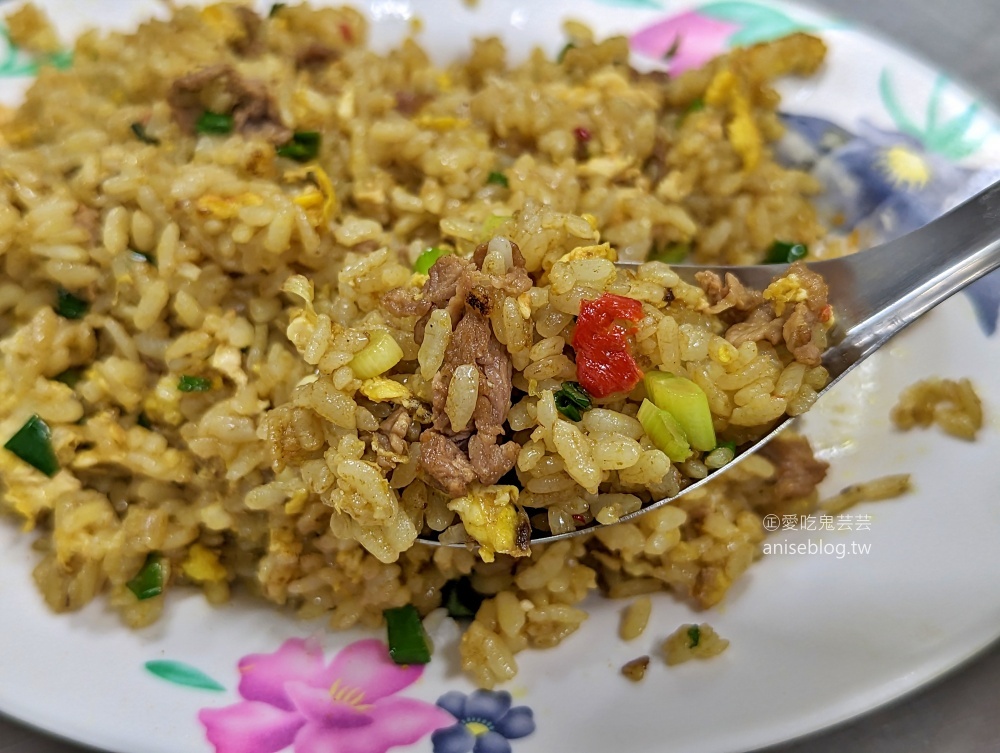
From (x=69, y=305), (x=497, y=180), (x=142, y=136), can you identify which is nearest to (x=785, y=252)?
(x=497, y=180)

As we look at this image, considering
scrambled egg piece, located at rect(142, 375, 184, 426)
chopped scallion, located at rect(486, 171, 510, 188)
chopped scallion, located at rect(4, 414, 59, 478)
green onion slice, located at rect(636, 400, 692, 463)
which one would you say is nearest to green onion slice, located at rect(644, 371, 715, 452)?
green onion slice, located at rect(636, 400, 692, 463)

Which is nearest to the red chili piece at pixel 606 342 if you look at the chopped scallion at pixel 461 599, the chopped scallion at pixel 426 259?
the chopped scallion at pixel 426 259

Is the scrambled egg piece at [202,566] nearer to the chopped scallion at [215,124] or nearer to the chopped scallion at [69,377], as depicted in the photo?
the chopped scallion at [69,377]

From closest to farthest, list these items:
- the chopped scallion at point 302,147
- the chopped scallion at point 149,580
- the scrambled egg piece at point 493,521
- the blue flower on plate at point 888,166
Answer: the scrambled egg piece at point 493,521, the chopped scallion at point 149,580, the chopped scallion at point 302,147, the blue flower on plate at point 888,166

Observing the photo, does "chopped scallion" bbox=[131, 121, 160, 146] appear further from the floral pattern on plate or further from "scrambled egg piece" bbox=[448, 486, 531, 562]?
the floral pattern on plate

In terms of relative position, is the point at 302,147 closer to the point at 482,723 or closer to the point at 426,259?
the point at 426,259

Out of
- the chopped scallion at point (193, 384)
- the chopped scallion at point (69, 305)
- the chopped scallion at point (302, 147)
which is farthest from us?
the chopped scallion at point (302, 147)

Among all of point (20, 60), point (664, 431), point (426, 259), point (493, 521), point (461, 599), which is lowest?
point (461, 599)
